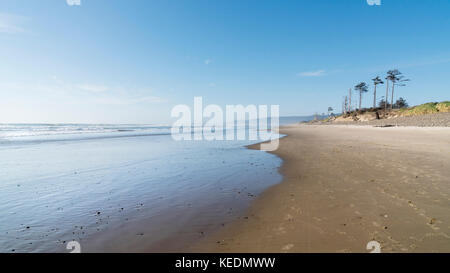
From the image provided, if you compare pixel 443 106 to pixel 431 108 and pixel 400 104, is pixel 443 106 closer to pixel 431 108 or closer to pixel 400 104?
pixel 431 108

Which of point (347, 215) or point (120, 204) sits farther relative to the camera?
point (120, 204)

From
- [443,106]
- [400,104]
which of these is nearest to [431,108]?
[443,106]

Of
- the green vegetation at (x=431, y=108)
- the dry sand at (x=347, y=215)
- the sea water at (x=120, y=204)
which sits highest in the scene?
the green vegetation at (x=431, y=108)

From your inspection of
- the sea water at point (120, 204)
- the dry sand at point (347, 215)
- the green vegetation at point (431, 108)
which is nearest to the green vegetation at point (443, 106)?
the green vegetation at point (431, 108)

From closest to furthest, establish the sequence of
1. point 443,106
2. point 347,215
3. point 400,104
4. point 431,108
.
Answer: point 347,215
point 443,106
point 431,108
point 400,104

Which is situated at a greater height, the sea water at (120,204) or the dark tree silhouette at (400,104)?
the dark tree silhouette at (400,104)

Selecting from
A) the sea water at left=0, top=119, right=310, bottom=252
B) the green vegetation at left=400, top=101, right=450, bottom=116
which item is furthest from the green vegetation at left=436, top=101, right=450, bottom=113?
the sea water at left=0, top=119, right=310, bottom=252

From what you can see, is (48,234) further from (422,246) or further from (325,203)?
(422,246)

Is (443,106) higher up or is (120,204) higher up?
(443,106)

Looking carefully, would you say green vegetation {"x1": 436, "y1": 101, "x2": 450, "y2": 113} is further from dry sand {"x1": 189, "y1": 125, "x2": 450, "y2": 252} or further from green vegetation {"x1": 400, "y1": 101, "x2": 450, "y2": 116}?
dry sand {"x1": 189, "y1": 125, "x2": 450, "y2": 252}

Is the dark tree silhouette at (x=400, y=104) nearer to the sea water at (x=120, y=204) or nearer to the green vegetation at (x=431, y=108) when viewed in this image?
the green vegetation at (x=431, y=108)

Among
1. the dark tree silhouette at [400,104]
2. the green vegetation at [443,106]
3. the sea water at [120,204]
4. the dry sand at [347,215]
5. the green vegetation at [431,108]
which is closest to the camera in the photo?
the dry sand at [347,215]

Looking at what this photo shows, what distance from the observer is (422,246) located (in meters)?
3.96

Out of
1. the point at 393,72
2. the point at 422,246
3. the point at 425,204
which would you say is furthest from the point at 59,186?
the point at 393,72
